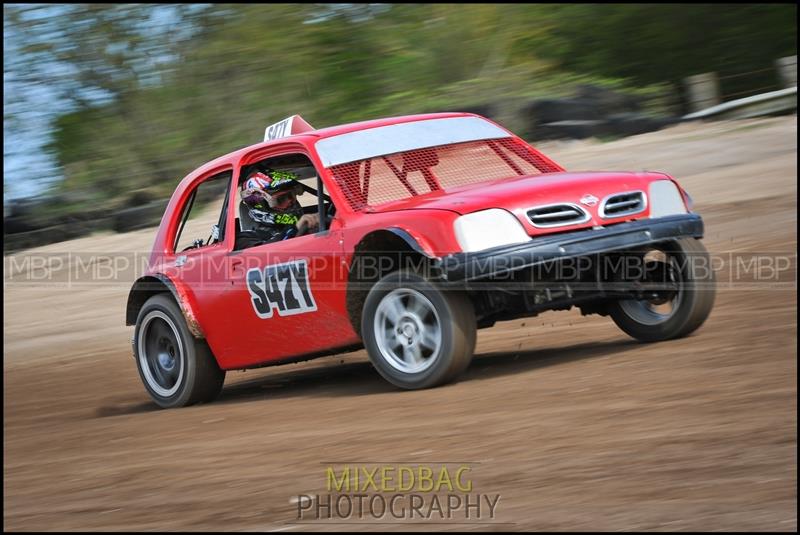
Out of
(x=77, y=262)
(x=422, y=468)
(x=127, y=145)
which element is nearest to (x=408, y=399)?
(x=422, y=468)

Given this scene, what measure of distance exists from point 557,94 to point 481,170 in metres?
11.2

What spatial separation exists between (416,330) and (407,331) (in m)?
0.06

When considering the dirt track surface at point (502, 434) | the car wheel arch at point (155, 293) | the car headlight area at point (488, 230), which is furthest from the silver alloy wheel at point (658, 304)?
the car wheel arch at point (155, 293)

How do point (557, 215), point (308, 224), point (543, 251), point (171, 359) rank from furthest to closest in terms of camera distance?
point (171, 359)
point (308, 224)
point (557, 215)
point (543, 251)

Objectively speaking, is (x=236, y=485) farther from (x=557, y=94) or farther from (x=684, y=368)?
(x=557, y=94)

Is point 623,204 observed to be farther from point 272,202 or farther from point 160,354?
point 160,354

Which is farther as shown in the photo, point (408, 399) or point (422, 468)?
point (408, 399)

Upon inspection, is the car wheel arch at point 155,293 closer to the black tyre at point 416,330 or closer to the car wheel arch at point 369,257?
the car wheel arch at point 369,257

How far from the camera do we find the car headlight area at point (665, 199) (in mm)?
6758

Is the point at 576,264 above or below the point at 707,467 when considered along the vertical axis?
above

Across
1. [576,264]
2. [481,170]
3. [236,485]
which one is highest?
[481,170]

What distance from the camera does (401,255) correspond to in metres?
6.70

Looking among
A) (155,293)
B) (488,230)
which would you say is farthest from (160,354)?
(488,230)

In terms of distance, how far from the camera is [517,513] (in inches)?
164
